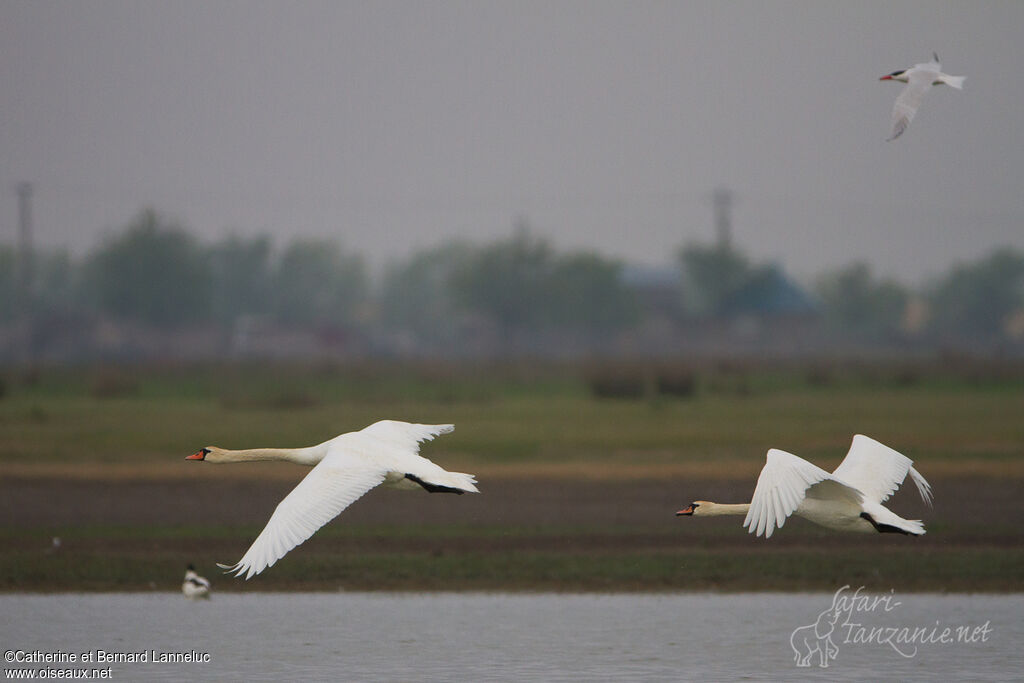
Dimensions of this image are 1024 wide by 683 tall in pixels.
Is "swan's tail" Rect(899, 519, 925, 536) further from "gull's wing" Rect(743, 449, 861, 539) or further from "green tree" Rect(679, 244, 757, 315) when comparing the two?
"green tree" Rect(679, 244, 757, 315)

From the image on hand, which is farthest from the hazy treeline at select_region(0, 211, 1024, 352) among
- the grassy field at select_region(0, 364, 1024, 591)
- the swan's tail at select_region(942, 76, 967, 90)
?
the swan's tail at select_region(942, 76, 967, 90)

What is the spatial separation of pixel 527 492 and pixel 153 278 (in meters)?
106

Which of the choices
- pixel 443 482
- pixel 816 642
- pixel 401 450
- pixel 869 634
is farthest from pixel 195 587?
pixel 869 634

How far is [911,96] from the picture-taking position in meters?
15.2

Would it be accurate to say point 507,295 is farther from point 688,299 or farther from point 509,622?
point 509,622

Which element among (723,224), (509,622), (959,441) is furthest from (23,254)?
(509,622)

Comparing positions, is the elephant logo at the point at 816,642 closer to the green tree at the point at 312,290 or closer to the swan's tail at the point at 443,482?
the swan's tail at the point at 443,482

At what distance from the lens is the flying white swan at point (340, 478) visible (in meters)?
11.0

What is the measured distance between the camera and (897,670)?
13.8 meters

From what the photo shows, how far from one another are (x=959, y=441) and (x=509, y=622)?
1707 cm

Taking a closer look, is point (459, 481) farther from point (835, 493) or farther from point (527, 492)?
point (527, 492)

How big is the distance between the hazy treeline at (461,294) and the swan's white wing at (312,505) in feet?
277

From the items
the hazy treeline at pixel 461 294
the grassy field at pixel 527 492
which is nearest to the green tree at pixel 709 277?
the hazy treeline at pixel 461 294

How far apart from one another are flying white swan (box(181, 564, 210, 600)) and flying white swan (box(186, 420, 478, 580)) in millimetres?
2390
